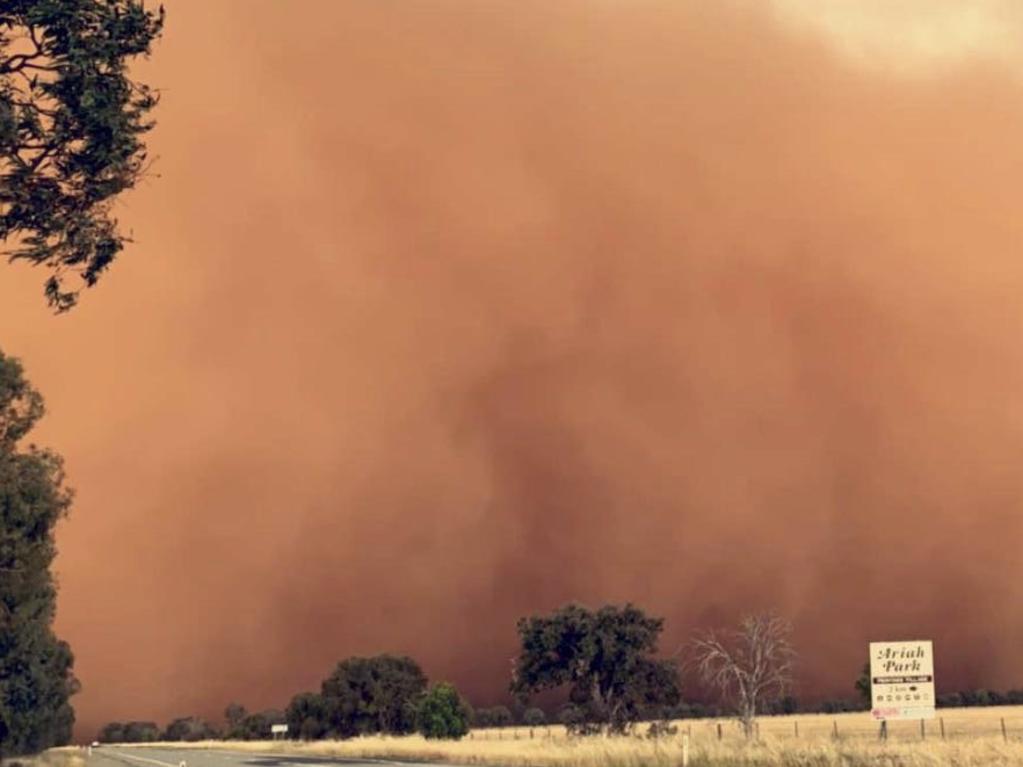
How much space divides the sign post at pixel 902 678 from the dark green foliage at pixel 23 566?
32691 millimetres

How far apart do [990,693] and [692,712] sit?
4396cm

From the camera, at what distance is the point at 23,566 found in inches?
2041

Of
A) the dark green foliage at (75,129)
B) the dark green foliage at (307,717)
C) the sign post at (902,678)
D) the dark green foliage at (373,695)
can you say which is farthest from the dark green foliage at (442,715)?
the dark green foliage at (75,129)

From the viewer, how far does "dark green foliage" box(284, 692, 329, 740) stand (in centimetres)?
11525

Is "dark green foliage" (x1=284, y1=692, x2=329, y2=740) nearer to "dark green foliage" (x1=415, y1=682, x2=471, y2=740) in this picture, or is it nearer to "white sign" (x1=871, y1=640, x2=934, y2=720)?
"dark green foliage" (x1=415, y1=682, x2=471, y2=740)

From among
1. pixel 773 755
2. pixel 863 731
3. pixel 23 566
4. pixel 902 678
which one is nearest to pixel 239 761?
pixel 23 566

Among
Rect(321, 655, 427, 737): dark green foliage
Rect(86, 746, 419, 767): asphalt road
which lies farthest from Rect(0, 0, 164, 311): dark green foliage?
Rect(321, 655, 427, 737): dark green foliage

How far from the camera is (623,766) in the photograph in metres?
38.3

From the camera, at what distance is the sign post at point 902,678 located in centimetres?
3644

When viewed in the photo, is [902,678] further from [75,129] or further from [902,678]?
[75,129]

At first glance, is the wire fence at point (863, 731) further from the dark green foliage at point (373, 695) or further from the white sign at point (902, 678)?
the dark green foliage at point (373, 695)

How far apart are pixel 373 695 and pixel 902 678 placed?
269 ft

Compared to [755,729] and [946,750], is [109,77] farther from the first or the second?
[755,729]

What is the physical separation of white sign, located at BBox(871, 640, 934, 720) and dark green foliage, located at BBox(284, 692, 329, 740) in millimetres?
85690
